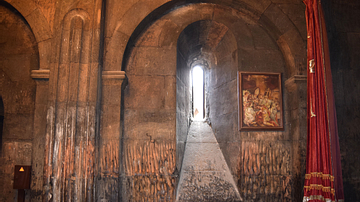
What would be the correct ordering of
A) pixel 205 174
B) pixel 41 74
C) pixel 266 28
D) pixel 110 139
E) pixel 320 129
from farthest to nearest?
pixel 266 28, pixel 205 174, pixel 41 74, pixel 110 139, pixel 320 129

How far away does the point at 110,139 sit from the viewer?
16.1 ft

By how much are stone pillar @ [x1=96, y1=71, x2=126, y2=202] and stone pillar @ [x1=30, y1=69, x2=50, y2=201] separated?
42.8 inches

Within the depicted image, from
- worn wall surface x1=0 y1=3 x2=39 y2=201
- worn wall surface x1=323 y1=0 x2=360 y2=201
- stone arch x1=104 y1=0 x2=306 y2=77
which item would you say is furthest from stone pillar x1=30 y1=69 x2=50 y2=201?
worn wall surface x1=323 y1=0 x2=360 y2=201

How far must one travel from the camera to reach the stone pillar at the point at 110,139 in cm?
474

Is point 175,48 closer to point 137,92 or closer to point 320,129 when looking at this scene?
point 137,92

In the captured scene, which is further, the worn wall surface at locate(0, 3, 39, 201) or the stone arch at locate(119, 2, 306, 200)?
the stone arch at locate(119, 2, 306, 200)

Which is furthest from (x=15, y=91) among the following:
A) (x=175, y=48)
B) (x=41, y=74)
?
(x=175, y=48)

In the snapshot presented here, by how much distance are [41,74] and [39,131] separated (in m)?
1.07

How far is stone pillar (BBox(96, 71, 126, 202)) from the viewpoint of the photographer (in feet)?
15.5

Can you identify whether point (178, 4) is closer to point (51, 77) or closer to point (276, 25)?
point (276, 25)

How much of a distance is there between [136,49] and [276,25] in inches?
112

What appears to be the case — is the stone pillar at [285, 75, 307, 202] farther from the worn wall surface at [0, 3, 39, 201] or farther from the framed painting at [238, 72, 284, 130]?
the worn wall surface at [0, 3, 39, 201]

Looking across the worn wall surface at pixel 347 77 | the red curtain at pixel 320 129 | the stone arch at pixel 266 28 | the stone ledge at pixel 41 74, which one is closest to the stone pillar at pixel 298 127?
the stone arch at pixel 266 28

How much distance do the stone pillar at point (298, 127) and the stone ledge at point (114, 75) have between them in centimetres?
323
